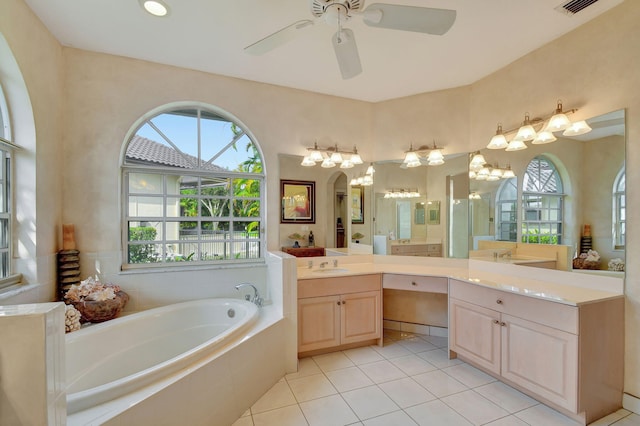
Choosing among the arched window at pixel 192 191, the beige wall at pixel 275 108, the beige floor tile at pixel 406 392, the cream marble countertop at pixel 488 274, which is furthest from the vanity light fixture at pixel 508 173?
the arched window at pixel 192 191

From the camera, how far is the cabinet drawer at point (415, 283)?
8.77 feet

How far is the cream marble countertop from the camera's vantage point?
1.98 meters

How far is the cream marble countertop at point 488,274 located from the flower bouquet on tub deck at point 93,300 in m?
1.50

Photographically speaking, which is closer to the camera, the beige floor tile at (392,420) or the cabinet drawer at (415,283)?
the beige floor tile at (392,420)

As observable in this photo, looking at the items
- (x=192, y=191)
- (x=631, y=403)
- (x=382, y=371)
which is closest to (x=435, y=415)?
(x=382, y=371)

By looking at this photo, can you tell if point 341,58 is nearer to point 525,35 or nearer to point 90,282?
point 525,35

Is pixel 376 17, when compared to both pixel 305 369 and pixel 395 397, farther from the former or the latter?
pixel 305 369

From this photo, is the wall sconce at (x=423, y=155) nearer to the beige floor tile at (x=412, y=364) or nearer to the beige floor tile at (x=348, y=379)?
the beige floor tile at (x=412, y=364)

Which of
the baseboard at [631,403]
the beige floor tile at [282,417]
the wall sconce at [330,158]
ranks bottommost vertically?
the beige floor tile at [282,417]

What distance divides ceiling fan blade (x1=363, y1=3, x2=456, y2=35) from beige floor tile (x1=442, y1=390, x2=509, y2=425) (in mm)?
2356

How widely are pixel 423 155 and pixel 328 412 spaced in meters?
2.56

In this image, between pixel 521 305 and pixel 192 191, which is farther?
pixel 192 191

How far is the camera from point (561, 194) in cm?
237

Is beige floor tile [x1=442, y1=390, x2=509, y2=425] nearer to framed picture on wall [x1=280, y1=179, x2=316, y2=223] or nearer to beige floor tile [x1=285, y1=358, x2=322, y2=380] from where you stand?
beige floor tile [x1=285, y1=358, x2=322, y2=380]
